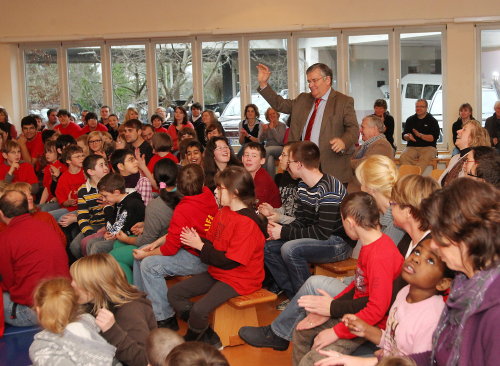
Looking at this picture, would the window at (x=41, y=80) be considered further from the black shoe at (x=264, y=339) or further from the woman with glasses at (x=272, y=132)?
the black shoe at (x=264, y=339)

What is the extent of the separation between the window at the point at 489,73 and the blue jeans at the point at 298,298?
28.9 feet

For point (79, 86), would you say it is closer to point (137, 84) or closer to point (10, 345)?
point (137, 84)

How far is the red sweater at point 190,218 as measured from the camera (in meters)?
4.37

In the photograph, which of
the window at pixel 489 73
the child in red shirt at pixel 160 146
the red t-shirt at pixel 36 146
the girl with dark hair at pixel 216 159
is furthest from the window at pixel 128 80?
the girl with dark hair at pixel 216 159

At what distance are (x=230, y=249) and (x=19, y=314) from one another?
1.71m

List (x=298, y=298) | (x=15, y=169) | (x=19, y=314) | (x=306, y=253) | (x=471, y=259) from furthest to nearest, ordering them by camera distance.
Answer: (x=15, y=169) < (x=19, y=314) < (x=306, y=253) < (x=298, y=298) < (x=471, y=259)

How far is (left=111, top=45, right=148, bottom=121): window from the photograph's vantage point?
12.6 meters

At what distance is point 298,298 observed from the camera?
3486 millimetres

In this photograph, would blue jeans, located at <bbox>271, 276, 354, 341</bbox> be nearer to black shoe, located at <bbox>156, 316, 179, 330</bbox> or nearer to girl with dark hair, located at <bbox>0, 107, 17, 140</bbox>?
black shoe, located at <bbox>156, 316, 179, 330</bbox>

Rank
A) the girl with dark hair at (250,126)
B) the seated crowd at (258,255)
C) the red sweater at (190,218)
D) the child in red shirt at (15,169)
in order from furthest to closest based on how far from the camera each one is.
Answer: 1. the girl with dark hair at (250,126)
2. the child in red shirt at (15,169)
3. the red sweater at (190,218)
4. the seated crowd at (258,255)

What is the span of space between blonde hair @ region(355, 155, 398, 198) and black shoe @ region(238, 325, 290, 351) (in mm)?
1018

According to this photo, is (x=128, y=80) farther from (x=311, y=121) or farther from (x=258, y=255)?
(x=258, y=255)

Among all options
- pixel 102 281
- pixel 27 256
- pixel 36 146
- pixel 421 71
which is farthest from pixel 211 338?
pixel 421 71

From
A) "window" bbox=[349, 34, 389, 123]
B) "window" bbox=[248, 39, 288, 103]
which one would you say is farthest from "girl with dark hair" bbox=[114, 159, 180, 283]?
"window" bbox=[349, 34, 389, 123]
